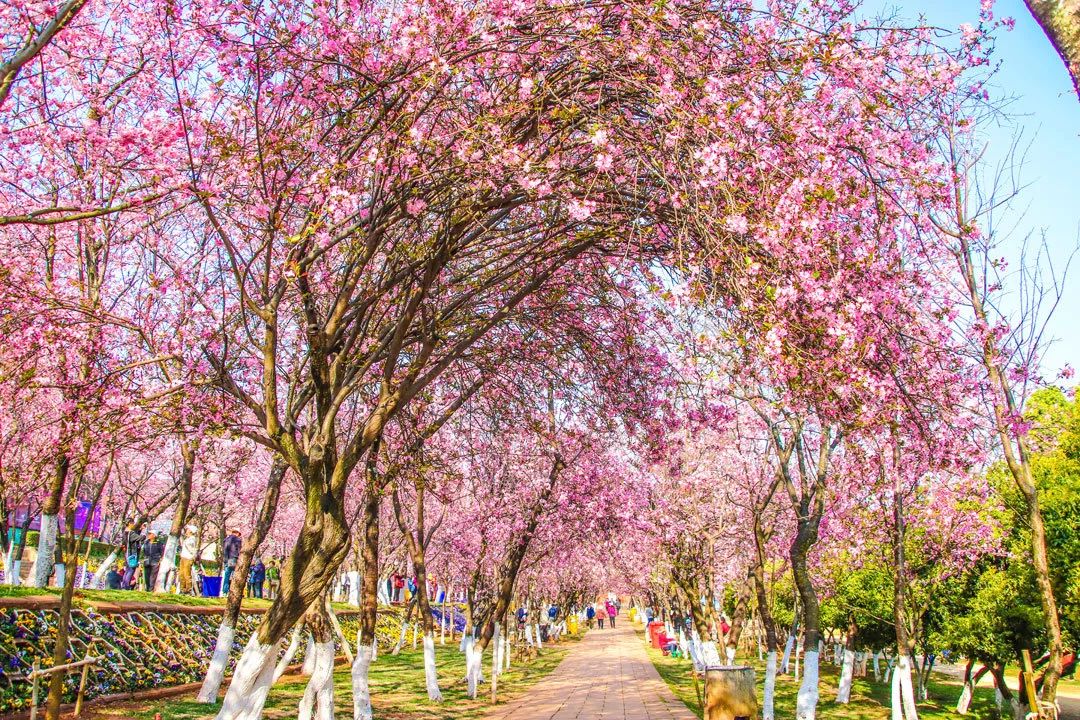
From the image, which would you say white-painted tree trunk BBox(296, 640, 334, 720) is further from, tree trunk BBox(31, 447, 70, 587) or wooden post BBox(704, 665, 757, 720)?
wooden post BBox(704, 665, 757, 720)

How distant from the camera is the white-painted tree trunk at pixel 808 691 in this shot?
13.1 meters

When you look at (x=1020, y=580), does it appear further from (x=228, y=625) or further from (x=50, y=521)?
(x=50, y=521)

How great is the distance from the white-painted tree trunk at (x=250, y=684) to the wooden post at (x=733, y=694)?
442cm

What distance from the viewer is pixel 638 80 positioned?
6.94 meters

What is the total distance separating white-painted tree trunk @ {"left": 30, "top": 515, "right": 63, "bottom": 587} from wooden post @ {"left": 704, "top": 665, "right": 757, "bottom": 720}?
10.4 m

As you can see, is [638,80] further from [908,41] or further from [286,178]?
[286,178]

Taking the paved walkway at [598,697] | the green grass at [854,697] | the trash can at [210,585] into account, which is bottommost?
the green grass at [854,697]

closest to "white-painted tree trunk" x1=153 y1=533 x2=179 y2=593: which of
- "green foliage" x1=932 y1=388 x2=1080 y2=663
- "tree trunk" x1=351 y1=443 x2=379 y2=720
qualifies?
"tree trunk" x1=351 y1=443 x2=379 y2=720

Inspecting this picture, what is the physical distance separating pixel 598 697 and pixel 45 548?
12088 millimetres

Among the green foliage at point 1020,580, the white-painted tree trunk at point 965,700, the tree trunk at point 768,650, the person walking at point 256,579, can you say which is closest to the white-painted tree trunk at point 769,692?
the tree trunk at point 768,650

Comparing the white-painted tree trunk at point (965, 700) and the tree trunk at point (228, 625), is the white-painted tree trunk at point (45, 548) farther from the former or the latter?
the white-painted tree trunk at point (965, 700)

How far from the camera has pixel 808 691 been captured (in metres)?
13.3

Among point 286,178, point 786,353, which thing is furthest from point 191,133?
point 786,353

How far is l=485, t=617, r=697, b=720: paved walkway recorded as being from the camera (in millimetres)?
15609
